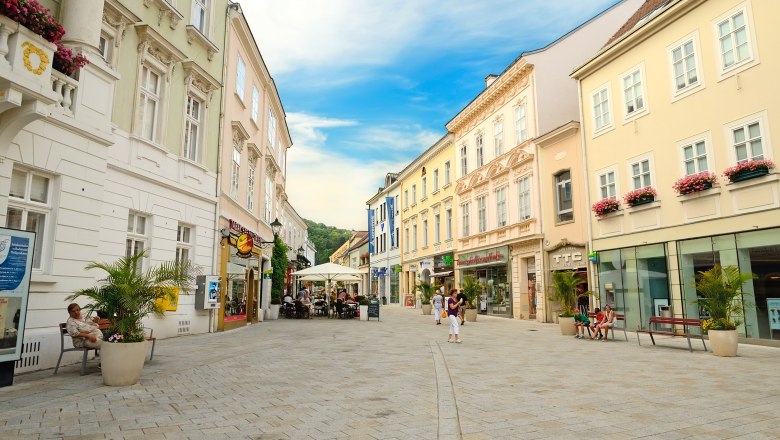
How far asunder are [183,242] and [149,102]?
14.1 ft

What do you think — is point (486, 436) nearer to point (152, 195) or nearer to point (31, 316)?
point (31, 316)

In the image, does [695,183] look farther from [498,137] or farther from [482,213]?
[482,213]

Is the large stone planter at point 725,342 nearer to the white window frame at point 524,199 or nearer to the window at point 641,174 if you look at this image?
the window at point 641,174

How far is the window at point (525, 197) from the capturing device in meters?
24.4

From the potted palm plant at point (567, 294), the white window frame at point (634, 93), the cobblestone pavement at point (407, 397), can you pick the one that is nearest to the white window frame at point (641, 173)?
the white window frame at point (634, 93)

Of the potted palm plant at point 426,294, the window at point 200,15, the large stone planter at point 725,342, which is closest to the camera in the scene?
the large stone planter at point 725,342

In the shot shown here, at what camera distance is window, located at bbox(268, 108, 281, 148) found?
26422mm

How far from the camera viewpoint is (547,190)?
22812 mm

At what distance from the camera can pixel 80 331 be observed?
8156 mm

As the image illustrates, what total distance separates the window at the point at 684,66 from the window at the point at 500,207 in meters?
12.1

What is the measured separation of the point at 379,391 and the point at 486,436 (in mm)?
2422

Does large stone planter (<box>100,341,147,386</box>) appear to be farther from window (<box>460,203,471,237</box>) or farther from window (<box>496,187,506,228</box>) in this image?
window (<box>460,203,471,237</box>)

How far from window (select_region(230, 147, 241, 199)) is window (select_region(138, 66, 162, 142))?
5.19 metres

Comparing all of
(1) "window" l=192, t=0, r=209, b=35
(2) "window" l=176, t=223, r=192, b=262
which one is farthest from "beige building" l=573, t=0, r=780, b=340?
(2) "window" l=176, t=223, r=192, b=262
